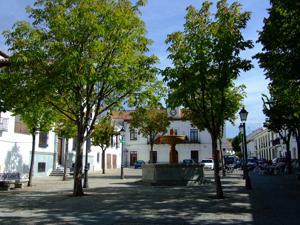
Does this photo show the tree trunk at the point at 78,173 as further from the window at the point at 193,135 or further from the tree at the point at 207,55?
the window at the point at 193,135

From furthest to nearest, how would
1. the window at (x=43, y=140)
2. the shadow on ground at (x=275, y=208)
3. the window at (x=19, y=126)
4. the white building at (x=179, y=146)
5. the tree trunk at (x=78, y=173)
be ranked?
the white building at (x=179, y=146) < the window at (x=43, y=140) < the window at (x=19, y=126) < the tree trunk at (x=78, y=173) < the shadow on ground at (x=275, y=208)

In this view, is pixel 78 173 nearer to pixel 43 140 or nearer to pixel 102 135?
pixel 43 140

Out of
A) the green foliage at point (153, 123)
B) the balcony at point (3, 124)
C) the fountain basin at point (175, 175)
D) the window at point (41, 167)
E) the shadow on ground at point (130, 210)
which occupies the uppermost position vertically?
the green foliage at point (153, 123)

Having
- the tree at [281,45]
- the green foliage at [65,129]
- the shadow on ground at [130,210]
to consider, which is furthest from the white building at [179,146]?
the shadow on ground at [130,210]

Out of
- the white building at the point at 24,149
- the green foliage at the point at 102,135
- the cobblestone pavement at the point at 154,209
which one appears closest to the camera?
the cobblestone pavement at the point at 154,209

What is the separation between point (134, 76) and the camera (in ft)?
55.1

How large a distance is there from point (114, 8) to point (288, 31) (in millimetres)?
6806

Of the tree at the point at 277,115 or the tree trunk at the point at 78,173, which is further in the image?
the tree at the point at 277,115

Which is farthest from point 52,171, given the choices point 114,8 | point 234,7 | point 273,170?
point 234,7

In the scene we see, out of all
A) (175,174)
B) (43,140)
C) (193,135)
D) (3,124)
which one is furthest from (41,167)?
(193,135)

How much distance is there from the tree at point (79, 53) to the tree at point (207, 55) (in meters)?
1.68

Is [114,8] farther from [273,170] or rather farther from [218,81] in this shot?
[273,170]

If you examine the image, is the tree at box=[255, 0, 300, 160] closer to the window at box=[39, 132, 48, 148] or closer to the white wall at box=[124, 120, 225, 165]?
the window at box=[39, 132, 48, 148]

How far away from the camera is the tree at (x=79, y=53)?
15156mm
